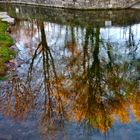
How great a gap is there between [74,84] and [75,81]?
0.45 meters

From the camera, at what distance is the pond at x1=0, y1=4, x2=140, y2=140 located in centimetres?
1478

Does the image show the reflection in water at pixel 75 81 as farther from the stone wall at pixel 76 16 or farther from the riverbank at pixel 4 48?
the stone wall at pixel 76 16

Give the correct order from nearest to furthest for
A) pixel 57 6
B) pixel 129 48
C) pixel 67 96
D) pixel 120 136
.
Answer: pixel 120 136 → pixel 67 96 → pixel 129 48 → pixel 57 6

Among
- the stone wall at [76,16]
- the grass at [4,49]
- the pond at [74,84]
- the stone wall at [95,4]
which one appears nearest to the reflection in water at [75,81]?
the pond at [74,84]

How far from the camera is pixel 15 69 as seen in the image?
21.5 meters

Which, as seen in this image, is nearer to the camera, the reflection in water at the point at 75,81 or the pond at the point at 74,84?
the pond at the point at 74,84

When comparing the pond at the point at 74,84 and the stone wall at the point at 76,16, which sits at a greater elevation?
the stone wall at the point at 76,16

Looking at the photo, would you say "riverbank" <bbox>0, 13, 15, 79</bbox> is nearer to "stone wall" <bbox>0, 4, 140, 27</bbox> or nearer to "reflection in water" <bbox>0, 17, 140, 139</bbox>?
"reflection in water" <bbox>0, 17, 140, 139</bbox>

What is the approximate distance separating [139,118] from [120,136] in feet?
Answer: 5.77

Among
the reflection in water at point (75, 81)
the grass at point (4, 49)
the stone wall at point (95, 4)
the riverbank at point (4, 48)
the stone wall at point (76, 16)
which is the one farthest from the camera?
the stone wall at point (95, 4)

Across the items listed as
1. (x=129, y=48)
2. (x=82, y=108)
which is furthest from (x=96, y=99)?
(x=129, y=48)

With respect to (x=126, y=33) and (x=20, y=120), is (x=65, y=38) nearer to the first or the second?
(x=126, y=33)

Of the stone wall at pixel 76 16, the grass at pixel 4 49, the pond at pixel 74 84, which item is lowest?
the pond at pixel 74 84

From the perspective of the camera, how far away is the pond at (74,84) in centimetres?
1478
